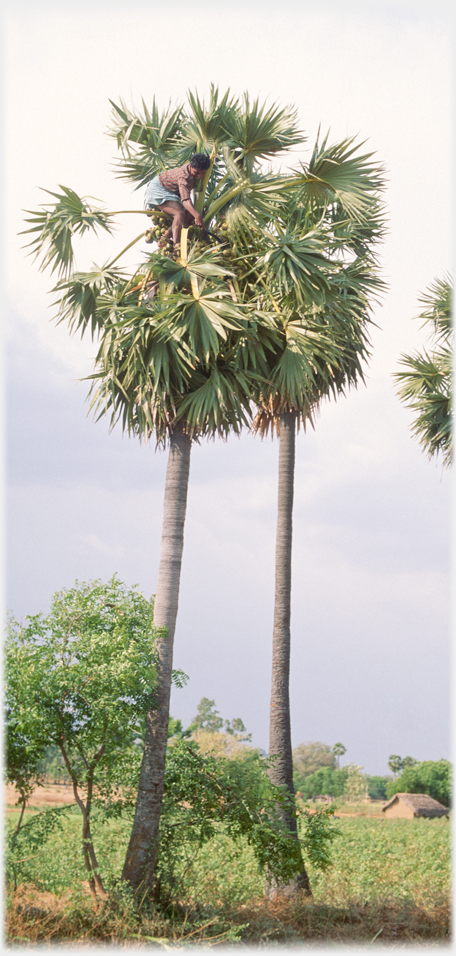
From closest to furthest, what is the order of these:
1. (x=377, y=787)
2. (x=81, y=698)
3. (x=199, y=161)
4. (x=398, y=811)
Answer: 1. (x=81, y=698)
2. (x=199, y=161)
3. (x=398, y=811)
4. (x=377, y=787)

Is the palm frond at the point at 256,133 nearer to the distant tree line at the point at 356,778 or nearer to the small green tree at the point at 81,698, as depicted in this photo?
the small green tree at the point at 81,698

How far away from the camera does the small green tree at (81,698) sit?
6.81m

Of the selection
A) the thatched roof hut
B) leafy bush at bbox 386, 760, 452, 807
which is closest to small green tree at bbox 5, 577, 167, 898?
the thatched roof hut

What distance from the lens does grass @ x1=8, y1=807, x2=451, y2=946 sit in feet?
21.5

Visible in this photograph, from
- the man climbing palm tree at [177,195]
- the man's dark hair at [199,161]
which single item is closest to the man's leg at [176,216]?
the man climbing palm tree at [177,195]

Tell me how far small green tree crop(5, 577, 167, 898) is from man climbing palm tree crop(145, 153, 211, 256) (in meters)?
5.15

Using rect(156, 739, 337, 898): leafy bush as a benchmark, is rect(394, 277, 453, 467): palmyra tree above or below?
above

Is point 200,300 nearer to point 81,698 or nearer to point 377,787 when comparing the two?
point 81,698

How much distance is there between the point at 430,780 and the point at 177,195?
39.9 metres

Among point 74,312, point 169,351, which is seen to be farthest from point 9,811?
point 74,312

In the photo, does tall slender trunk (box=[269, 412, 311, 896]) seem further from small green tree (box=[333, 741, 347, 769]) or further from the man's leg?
small green tree (box=[333, 741, 347, 769])

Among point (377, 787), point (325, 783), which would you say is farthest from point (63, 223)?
point (377, 787)

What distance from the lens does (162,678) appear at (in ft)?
26.0

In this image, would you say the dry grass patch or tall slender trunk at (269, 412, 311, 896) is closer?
the dry grass patch
